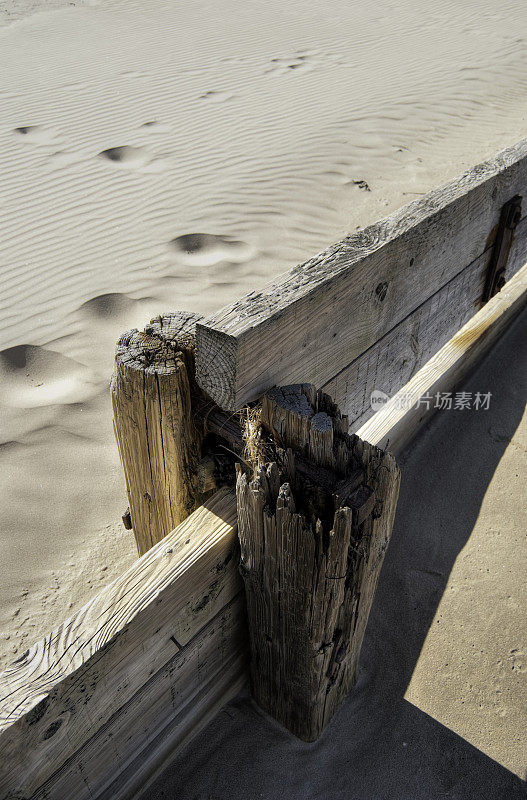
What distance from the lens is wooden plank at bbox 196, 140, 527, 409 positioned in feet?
4.36

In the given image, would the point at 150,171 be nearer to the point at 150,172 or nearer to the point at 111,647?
the point at 150,172

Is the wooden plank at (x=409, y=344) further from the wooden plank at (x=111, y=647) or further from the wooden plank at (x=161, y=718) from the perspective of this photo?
the wooden plank at (x=161, y=718)

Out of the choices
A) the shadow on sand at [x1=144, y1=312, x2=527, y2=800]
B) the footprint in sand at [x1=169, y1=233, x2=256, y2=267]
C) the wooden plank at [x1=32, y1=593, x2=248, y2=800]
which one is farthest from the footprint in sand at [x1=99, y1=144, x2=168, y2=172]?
the wooden plank at [x1=32, y1=593, x2=248, y2=800]

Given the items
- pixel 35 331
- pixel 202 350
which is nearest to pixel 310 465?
pixel 202 350

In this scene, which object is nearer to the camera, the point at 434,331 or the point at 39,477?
the point at 434,331

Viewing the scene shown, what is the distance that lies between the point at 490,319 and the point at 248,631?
2512 mm

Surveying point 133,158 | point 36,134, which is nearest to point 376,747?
point 133,158

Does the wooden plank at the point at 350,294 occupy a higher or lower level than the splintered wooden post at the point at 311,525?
higher


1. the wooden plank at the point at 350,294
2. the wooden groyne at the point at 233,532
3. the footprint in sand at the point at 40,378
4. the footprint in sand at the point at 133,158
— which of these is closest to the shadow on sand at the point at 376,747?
the wooden groyne at the point at 233,532

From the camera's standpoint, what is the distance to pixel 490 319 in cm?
344

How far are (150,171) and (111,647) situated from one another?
20.2 ft

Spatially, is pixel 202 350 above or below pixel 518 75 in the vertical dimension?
above

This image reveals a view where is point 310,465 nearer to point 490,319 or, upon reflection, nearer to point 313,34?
point 490,319

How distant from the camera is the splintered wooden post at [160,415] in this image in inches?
55.3
